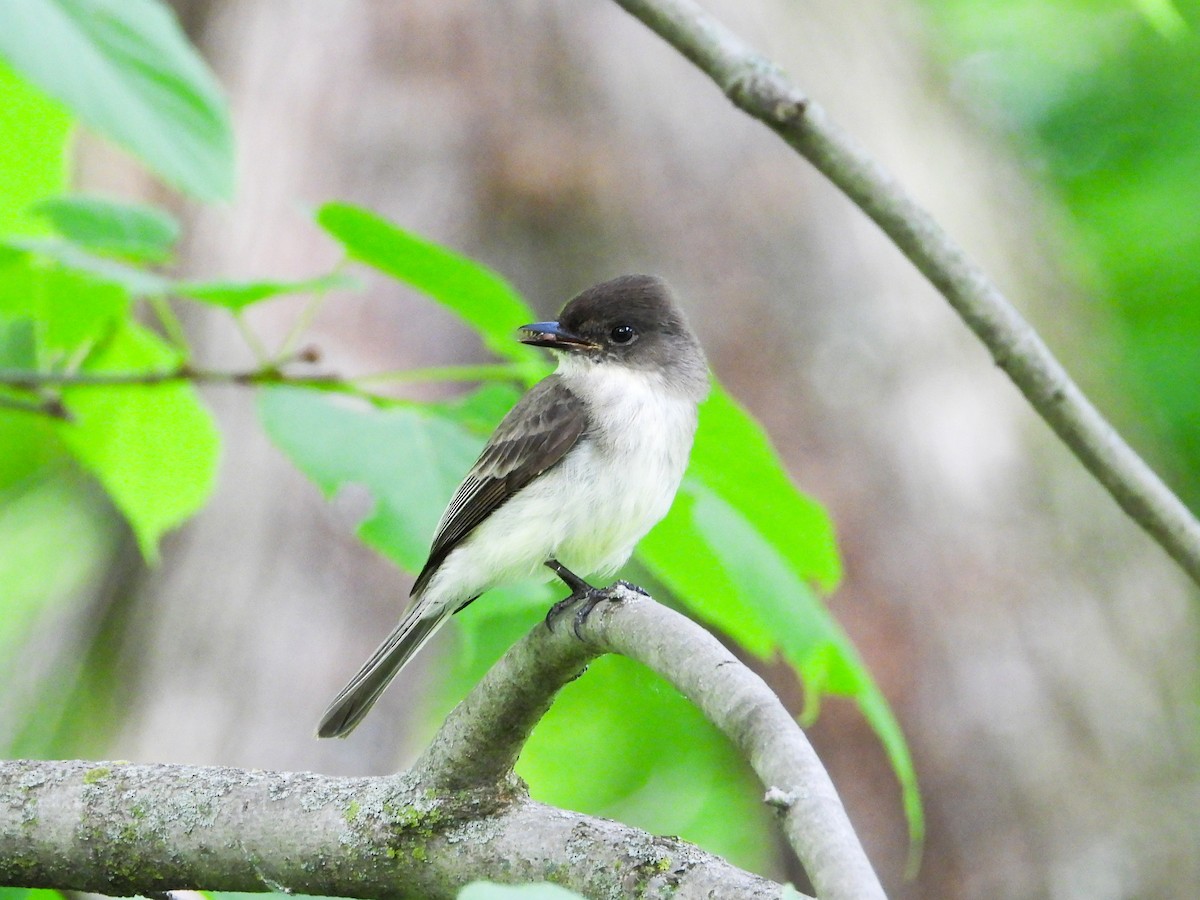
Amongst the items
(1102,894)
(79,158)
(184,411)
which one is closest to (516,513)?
(184,411)

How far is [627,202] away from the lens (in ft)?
20.9

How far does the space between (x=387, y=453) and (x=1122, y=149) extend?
253 inches

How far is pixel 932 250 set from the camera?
2.27m

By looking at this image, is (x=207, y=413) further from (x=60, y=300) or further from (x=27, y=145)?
(x=27, y=145)

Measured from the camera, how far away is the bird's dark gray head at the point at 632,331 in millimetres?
3561

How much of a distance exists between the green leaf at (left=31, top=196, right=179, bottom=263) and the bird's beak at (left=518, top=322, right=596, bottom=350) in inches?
39.5

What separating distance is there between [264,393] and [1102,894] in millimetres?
4461

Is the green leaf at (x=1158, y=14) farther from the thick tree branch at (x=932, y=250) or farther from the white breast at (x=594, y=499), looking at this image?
the white breast at (x=594, y=499)

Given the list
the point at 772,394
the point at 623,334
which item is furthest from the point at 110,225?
the point at 772,394

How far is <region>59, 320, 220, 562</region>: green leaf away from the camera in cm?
273

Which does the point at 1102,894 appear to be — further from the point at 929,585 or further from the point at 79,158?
the point at 79,158

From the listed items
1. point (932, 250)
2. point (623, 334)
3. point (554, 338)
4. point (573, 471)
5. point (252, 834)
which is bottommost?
point (252, 834)

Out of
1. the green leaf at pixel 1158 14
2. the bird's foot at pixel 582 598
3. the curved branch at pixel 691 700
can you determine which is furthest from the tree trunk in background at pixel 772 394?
the green leaf at pixel 1158 14

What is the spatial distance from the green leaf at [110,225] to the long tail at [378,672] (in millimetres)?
1154
